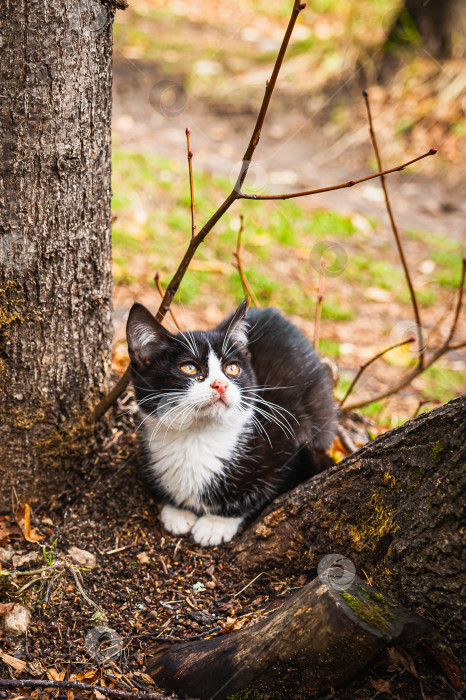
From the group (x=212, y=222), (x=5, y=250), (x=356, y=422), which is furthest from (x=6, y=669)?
(x=356, y=422)

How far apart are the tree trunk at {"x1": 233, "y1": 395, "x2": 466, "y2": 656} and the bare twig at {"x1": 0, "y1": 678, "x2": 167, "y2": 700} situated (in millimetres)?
640

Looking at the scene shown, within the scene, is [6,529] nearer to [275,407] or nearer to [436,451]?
[275,407]

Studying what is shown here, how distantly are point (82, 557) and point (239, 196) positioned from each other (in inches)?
52.8

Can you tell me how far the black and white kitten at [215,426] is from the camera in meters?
2.25

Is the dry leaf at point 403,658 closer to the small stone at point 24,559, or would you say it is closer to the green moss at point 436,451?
the green moss at point 436,451

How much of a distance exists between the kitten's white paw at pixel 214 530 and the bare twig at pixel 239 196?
1.96 feet

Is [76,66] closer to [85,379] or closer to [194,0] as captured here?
[85,379]

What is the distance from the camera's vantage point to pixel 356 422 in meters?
3.42

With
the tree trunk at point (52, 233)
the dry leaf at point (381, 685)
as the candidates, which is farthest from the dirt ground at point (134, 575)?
the tree trunk at point (52, 233)

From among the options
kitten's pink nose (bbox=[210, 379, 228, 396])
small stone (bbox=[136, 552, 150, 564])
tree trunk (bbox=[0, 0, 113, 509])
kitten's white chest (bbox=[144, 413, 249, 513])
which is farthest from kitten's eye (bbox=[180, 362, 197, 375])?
Result: small stone (bbox=[136, 552, 150, 564])

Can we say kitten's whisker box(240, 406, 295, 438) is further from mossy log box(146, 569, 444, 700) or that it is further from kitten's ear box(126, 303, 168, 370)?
mossy log box(146, 569, 444, 700)

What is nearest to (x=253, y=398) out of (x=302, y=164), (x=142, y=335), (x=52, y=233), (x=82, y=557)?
(x=142, y=335)

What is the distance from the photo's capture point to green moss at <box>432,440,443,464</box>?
5.20 feet

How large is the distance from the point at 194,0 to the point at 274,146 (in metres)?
4.22
